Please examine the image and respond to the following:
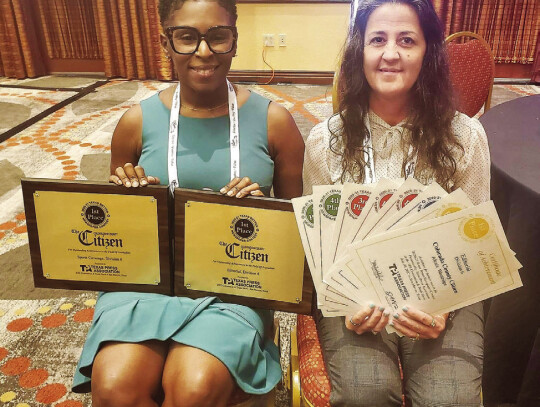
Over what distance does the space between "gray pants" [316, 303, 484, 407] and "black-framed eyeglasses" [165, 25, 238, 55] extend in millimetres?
719

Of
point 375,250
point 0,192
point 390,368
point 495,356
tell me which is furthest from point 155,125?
point 0,192

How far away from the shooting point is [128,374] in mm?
959

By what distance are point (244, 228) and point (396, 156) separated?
1.45ft

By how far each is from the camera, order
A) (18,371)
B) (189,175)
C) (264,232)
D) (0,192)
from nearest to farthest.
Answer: (264,232)
(189,175)
(18,371)
(0,192)

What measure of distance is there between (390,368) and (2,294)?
5.50 ft

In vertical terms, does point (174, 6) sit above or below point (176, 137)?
above

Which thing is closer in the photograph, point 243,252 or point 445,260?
point 445,260

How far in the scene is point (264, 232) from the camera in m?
1.05

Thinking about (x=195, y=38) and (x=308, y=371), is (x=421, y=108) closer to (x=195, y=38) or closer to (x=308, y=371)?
(x=195, y=38)

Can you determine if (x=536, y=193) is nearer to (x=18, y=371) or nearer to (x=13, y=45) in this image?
(x=18, y=371)

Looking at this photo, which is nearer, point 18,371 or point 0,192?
point 18,371

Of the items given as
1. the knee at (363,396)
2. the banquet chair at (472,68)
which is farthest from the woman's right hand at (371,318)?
the banquet chair at (472,68)

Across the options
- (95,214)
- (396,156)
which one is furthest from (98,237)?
(396,156)

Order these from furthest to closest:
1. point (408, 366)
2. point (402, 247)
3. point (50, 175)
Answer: point (50, 175) → point (408, 366) → point (402, 247)
